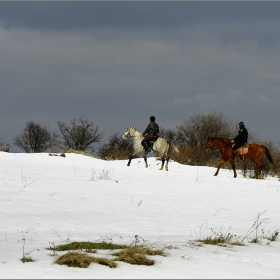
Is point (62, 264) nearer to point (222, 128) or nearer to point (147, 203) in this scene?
point (147, 203)

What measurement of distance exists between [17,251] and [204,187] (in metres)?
10.1

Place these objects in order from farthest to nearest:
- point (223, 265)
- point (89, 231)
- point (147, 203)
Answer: point (147, 203) → point (89, 231) → point (223, 265)

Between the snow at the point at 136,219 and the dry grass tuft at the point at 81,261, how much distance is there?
0.10 meters

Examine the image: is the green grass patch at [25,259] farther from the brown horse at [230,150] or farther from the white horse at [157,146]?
the brown horse at [230,150]

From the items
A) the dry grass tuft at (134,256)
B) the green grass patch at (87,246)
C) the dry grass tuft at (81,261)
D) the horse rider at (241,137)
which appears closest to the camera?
the dry grass tuft at (81,261)

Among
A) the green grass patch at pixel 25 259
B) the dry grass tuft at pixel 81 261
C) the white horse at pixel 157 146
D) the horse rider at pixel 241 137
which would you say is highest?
the horse rider at pixel 241 137

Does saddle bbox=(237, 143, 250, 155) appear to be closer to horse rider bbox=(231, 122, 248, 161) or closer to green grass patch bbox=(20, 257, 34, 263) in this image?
horse rider bbox=(231, 122, 248, 161)

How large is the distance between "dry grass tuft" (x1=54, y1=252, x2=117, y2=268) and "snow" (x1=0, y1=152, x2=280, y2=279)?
0.10 meters

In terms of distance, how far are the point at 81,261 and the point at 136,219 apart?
4345 millimetres

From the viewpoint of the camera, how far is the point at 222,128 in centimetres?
4772

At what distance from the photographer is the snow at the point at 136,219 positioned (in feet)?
15.4

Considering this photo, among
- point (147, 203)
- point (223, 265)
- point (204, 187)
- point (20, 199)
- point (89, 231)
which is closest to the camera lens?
point (223, 265)

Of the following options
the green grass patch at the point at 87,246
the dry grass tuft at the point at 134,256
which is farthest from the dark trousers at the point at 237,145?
the dry grass tuft at the point at 134,256

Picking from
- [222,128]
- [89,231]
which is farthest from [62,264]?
[222,128]
